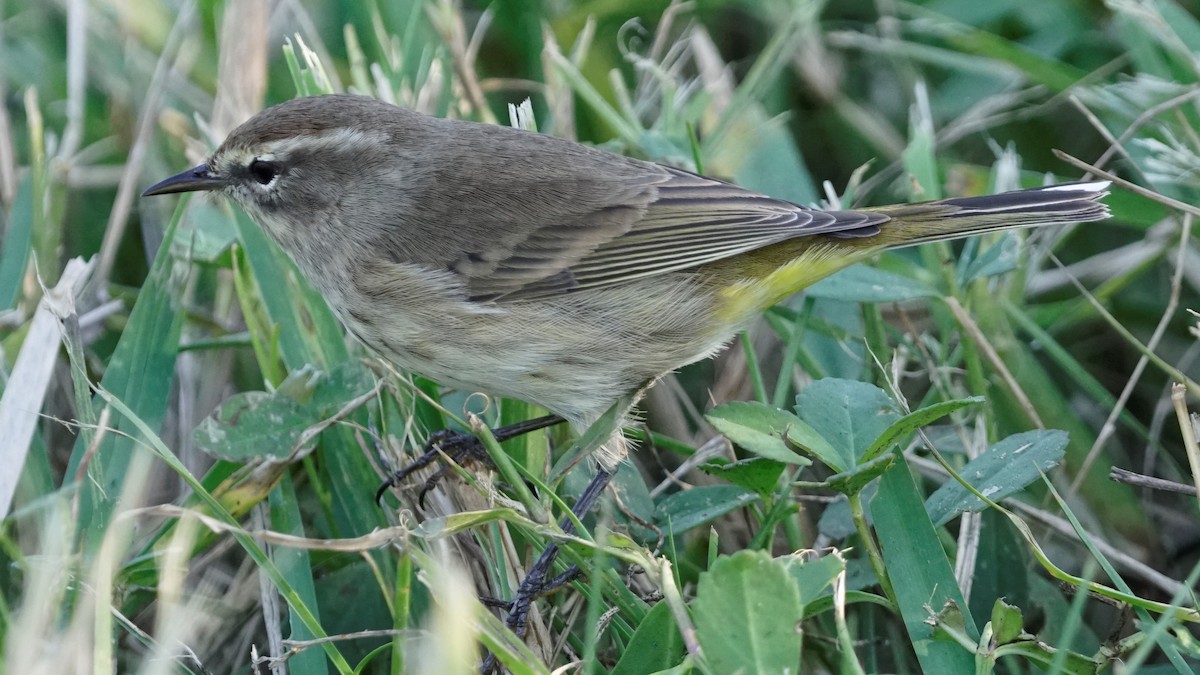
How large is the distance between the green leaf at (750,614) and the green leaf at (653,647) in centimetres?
28

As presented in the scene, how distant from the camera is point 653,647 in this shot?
89.7 inches

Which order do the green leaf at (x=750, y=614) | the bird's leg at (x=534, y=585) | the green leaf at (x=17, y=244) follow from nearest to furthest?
the green leaf at (x=750, y=614) → the bird's leg at (x=534, y=585) → the green leaf at (x=17, y=244)

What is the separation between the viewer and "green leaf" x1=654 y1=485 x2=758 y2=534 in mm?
2678

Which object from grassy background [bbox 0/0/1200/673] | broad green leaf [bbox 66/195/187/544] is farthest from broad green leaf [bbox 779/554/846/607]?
broad green leaf [bbox 66/195/187/544]

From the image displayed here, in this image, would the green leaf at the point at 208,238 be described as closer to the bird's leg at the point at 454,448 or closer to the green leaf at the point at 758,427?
the bird's leg at the point at 454,448

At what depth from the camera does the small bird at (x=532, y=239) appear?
300cm

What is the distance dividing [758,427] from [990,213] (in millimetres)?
984

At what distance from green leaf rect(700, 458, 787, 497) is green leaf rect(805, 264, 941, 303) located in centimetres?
74

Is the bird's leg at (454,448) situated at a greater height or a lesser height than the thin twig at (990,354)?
greater

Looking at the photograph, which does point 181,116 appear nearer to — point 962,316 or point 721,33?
point 721,33

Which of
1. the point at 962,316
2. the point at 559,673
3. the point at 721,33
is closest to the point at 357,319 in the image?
the point at 559,673

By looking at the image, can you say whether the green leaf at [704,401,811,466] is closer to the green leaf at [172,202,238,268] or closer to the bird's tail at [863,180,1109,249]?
the bird's tail at [863,180,1109,249]

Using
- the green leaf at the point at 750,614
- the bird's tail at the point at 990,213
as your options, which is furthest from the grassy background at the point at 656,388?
the bird's tail at the point at 990,213

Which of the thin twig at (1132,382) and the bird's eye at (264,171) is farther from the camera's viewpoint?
the bird's eye at (264,171)
